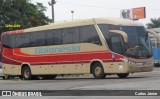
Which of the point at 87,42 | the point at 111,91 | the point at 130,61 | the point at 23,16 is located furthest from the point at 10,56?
the point at 23,16

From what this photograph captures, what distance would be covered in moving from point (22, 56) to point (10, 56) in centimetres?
144

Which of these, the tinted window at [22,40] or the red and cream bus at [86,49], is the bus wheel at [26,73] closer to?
the red and cream bus at [86,49]

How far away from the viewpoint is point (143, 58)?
26.5m

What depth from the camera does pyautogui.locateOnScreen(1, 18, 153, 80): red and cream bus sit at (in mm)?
26031

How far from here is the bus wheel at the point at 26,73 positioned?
31655mm

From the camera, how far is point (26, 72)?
32.0 meters

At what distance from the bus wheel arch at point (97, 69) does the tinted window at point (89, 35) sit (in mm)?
1227

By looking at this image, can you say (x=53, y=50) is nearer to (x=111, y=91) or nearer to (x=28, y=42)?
(x=28, y=42)

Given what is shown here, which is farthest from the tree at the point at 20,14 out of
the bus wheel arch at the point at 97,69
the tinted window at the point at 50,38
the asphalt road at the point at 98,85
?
the asphalt road at the point at 98,85

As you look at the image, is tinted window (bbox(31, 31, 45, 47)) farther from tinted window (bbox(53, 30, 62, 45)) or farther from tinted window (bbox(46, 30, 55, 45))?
tinted window (bbox(53, 30, 62, 45))

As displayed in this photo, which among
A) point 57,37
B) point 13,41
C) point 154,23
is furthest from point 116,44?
point 154,23

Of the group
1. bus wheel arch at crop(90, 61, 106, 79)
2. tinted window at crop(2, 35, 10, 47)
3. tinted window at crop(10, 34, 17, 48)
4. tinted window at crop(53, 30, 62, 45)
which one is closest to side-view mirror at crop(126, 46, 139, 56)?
bus wheel arch at crop(90, 61, 106, 79)

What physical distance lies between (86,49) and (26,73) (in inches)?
248

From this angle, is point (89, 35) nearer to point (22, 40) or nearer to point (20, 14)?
point (22, 40)
